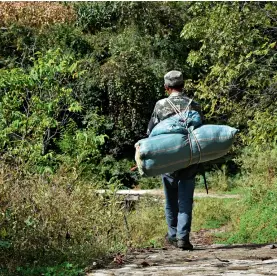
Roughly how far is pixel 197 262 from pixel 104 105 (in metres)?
15.1

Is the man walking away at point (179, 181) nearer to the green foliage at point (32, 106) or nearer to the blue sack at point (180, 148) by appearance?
the blue sack at point (180, 148)

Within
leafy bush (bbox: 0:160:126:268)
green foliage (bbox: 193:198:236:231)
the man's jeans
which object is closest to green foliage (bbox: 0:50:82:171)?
leafy bush (bbox: 0:160:126:268)

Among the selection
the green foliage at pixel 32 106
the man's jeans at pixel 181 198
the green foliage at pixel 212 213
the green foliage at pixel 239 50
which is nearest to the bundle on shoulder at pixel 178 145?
the man's jeans at pixel 181 198

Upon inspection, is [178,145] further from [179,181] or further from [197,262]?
[197,262]

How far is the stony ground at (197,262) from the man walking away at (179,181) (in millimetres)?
184

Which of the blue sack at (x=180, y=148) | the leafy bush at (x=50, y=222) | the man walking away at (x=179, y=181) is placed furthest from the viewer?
the man walking away at (x=179, y=181)

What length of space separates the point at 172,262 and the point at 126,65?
14.7 meters

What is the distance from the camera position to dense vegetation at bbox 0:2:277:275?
5816 millimetres

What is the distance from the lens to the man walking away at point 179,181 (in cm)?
621

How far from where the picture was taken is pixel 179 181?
247 inches

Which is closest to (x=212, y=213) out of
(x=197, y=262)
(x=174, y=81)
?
(x=174, y=81)

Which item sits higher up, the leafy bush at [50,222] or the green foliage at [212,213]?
the leafy bush at [50,222]

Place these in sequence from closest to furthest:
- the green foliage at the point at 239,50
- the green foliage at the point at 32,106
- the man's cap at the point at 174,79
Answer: the man's cap at the point at 174,79
the green foliage at the point at 32,106
the green foliage at the point at 239,50

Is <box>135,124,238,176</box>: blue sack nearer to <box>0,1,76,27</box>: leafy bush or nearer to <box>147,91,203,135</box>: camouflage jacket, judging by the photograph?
<box>147,91,203,135</box>: camouflage jacket
